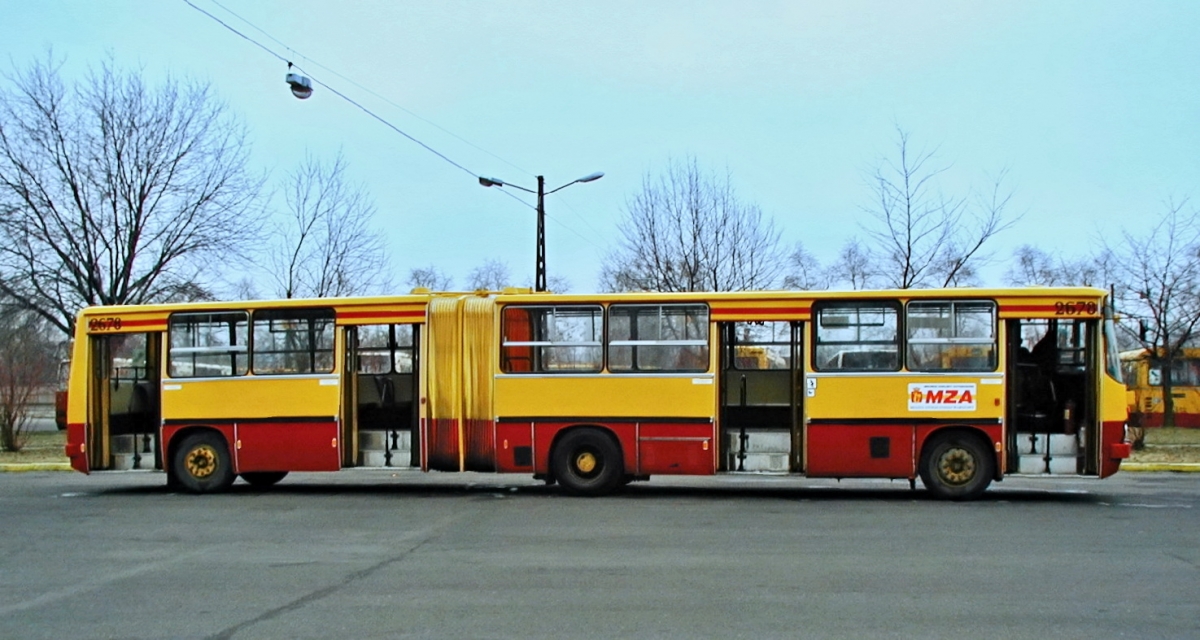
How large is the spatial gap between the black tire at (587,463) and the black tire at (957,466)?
416cm

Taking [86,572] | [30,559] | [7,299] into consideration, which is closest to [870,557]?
[86,572]

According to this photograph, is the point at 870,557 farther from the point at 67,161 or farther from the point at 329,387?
the point at 67,161

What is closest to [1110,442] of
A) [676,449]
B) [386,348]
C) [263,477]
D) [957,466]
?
[957,466]

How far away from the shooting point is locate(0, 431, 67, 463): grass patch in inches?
953

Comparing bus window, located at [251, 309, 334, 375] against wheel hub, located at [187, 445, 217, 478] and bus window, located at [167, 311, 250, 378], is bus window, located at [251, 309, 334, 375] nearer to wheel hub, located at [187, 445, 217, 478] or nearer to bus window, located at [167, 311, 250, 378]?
bus window, located at [167, 311, 250, 378]

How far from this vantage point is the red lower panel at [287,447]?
15758 mm

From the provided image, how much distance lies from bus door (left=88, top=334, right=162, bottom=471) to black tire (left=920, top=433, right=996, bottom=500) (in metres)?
11.3

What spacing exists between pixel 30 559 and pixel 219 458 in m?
5.77

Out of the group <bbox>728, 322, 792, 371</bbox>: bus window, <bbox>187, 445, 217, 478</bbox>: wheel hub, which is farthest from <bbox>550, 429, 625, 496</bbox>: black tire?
<bbox>187, 445, 217, 478</bbox>: wheel hub

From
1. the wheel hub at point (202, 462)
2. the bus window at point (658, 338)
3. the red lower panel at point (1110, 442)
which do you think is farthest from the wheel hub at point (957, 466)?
the wheel hub at point (202, 462)

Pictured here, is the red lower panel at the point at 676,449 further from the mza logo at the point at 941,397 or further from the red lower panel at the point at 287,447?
the red lower panel at the point at 287,447

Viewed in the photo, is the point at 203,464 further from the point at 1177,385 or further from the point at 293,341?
the point at 1177,385

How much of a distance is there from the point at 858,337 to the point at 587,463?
13.6ft

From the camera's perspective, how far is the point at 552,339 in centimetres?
1547
